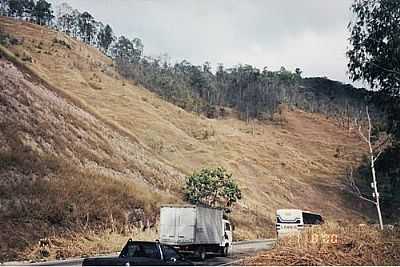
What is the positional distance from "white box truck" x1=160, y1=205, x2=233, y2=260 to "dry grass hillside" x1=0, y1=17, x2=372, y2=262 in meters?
7.45

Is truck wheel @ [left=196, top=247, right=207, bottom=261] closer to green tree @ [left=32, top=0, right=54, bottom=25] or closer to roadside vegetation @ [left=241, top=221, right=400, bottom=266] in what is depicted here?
roadside vegetation @ [left=241, top=221, right=400, bottom=266]

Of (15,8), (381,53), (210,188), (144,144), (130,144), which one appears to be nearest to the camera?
(381,53)

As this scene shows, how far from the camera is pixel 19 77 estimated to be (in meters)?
54.2

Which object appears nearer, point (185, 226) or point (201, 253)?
point (185, 226)

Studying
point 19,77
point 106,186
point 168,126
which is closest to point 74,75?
point 168,126

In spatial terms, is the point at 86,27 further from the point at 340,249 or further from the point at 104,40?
the point at 340,249

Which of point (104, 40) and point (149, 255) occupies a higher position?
point (104, 40)

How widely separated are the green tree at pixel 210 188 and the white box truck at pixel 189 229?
2375 cm

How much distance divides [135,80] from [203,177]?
62.9m

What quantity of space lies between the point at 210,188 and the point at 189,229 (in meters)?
26.6

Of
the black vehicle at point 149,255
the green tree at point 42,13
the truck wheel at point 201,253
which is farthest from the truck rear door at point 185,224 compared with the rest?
the green tree at point 42,13

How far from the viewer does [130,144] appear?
62594 mm

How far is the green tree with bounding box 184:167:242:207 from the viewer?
53.9m

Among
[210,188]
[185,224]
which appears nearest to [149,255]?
[185,224]
